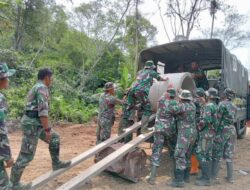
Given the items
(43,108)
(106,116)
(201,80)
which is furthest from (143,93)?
(201,80)

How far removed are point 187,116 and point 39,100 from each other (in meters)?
2.57

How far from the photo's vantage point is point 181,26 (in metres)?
23.5

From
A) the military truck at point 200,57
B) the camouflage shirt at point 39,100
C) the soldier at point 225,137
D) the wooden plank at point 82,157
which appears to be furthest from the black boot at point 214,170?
the camouflage shirt at point 39,100

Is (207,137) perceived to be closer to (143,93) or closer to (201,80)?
(143,93)

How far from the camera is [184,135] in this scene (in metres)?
5.55

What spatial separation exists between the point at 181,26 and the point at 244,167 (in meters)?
17.8

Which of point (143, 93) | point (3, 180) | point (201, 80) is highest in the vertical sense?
point (201, 80)

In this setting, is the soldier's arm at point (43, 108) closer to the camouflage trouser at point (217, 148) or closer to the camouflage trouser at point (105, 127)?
the camouflage trouser at point (105, 127)

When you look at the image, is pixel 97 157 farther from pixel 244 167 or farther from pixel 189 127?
pixel 244 167

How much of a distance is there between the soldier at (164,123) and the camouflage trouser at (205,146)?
0.52 metres

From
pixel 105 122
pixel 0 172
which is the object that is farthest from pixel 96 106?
pixel 0 172

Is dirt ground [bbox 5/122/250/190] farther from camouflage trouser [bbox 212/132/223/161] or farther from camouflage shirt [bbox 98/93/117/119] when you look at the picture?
camouflage shirt [bbox 98/93/117/119]

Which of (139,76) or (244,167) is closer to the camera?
(139,76)

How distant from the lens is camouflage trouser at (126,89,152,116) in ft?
21.0
